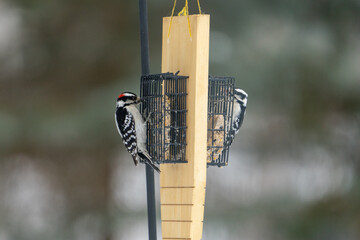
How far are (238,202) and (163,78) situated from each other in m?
3.14

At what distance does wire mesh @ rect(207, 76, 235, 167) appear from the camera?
383 cm

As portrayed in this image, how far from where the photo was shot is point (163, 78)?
3.48m

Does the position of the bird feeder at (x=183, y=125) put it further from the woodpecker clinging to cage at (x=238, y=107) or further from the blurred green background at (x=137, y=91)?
the blurred green background at (x=137, y=91)

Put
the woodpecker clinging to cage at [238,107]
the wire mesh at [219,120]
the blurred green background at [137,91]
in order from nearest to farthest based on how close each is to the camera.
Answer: the wire mesh at [219,120], the woodpecker clinging to cage at [238,107], the blurred green background at [137,91]

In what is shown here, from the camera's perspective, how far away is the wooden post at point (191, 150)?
337 cm

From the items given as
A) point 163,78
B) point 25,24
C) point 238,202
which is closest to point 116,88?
point 25,24

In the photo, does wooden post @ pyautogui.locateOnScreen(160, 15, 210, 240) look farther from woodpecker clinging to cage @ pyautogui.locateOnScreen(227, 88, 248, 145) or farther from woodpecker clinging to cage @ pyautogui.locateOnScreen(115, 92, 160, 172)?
woodpecker clinging to cage @ pyautogui.locateOnScreen(227, 88, 248, 145)

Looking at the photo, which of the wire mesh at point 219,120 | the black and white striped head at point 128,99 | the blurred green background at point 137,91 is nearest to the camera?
the wire mesh at point 219,120

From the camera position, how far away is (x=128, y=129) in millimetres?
4035

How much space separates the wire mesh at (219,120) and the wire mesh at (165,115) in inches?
10.5

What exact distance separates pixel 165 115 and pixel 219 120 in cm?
37

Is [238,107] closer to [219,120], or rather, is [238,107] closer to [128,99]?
[219,120]

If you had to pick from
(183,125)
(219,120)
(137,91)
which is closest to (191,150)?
(183,125)

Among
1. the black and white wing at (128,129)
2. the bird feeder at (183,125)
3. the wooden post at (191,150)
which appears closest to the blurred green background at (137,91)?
the black and white wing at (128,129)
